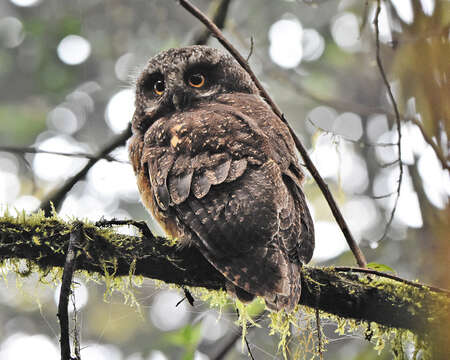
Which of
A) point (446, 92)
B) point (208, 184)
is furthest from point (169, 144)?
point (446, 92)

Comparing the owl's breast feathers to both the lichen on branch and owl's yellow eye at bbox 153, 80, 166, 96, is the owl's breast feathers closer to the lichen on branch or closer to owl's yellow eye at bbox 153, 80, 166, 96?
the lichen on branch

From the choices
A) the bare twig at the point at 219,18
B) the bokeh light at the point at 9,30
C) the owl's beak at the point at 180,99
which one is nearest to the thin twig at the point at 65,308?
the owl's beak at the point at 180,99

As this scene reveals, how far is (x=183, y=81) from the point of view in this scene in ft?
10.7

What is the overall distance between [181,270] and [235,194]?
43cm

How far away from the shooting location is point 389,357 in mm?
3473

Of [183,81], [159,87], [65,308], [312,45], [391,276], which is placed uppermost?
[312,45]

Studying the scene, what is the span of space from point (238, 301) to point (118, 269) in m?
0.56

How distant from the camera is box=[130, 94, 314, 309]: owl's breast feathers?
2.03 meters

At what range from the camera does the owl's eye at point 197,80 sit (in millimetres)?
3344

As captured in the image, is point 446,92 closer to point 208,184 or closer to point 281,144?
point 208,184

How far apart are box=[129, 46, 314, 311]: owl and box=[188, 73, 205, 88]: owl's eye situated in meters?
0.16

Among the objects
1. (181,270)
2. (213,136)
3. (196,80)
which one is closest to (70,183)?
(213,136)

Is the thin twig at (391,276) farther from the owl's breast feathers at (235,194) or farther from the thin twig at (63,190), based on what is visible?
the thin twig at (63,190)

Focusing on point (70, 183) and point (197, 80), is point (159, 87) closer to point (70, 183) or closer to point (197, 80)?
point (197, 80)
